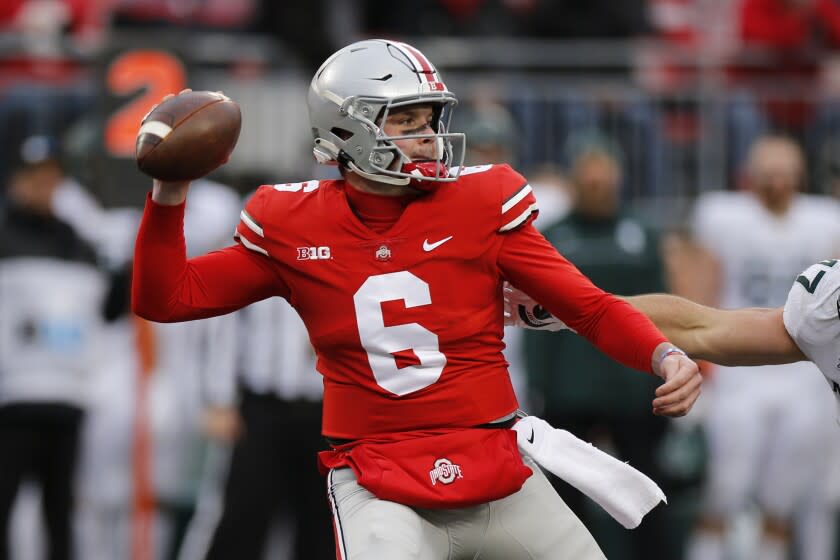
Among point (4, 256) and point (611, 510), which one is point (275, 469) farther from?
point (611, 510)

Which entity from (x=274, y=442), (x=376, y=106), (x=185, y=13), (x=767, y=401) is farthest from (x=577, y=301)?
(x=185, y=13)

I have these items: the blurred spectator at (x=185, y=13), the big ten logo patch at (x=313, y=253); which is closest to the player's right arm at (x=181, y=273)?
the big ten logo patch at (x=313, y=253)

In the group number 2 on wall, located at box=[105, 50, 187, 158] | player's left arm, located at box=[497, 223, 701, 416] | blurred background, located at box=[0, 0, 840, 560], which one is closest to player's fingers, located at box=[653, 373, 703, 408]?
player's left arm, located at box=[497, 223, 701, 416]

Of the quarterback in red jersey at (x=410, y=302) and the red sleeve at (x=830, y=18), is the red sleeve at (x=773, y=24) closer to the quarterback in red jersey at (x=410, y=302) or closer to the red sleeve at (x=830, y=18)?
the red sleeve at (x=830, y=18)

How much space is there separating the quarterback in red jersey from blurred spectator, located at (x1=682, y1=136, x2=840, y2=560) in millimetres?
4326

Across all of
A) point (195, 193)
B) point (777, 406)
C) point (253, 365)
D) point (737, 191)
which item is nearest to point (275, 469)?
point (253, 365)

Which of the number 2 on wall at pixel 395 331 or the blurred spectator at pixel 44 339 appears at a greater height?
the number 2 on wall at pixel 395 331

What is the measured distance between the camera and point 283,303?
26.2 ft

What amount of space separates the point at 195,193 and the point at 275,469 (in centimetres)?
154

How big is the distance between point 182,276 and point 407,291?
1.92ft

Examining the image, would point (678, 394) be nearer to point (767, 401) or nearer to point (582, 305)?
point (582, 305)

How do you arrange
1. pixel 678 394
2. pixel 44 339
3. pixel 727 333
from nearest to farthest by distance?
pixel 678 394 < pixel 727 333 < pixel 44 339

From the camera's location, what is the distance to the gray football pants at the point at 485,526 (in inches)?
163

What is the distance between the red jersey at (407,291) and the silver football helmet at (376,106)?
10cm
